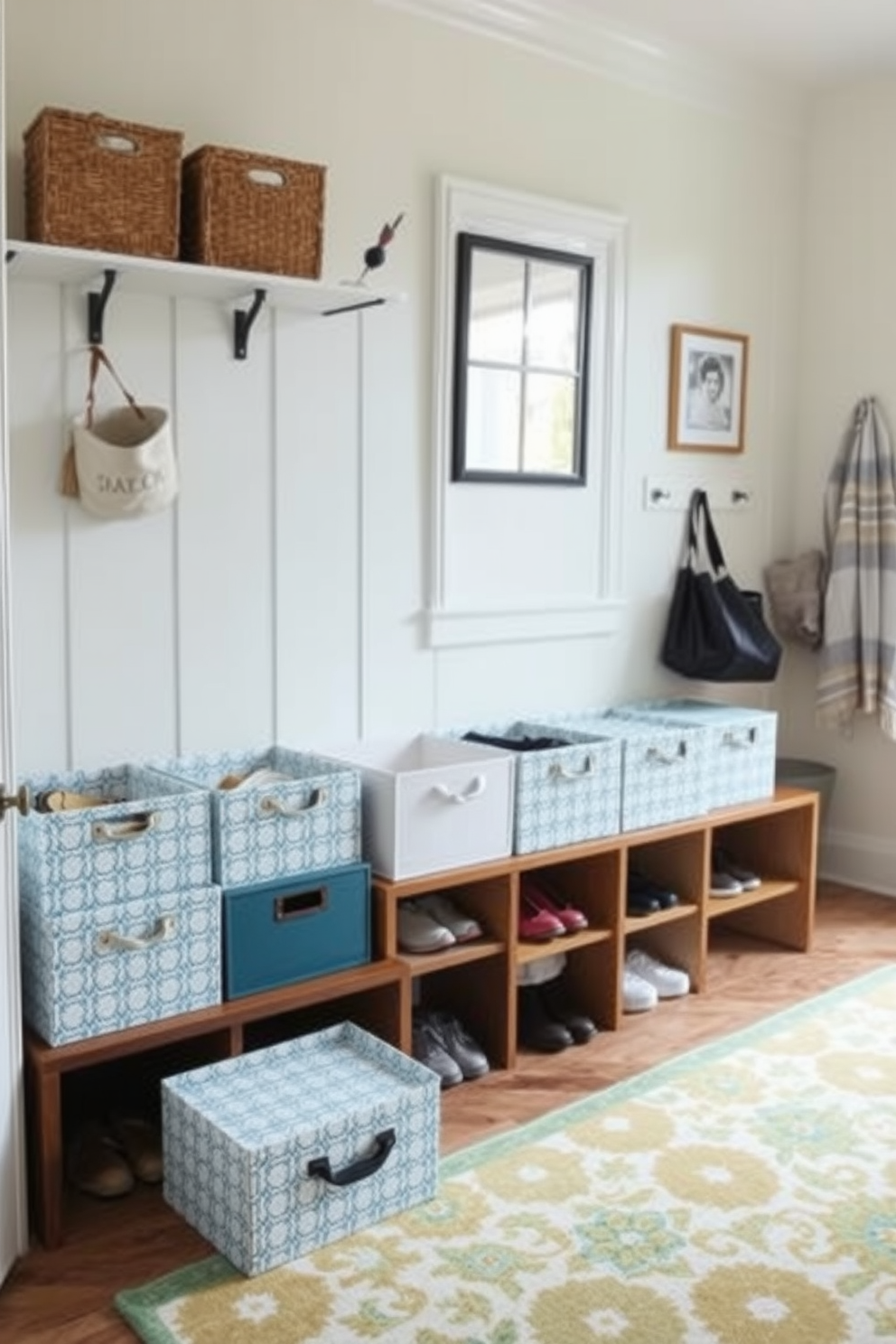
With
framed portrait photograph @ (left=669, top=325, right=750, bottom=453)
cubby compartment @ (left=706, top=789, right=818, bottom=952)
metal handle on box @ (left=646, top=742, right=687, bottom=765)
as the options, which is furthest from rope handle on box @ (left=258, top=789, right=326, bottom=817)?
framed portrait photograph @ (left=669, top=325, right=750, bottom=453)

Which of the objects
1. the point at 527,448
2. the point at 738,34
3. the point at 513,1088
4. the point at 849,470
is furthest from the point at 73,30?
the point at 849,470

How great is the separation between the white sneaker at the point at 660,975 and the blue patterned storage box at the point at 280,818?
3.31 ft

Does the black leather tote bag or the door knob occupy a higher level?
the black leather tote bag

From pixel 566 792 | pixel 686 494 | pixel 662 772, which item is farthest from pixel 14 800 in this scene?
pixel 686 494

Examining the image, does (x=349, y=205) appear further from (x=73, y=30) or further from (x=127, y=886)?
(x=127, y=886)

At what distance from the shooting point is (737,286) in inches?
159

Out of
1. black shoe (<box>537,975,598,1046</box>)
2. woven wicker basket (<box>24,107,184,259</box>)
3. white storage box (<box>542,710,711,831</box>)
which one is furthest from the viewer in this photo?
white storage box (<box>542,710,711,831</box>)

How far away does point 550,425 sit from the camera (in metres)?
3.55

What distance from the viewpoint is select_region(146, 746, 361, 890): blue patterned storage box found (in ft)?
8.20

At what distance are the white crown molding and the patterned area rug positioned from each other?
8.42 ft

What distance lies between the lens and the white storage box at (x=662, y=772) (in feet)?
10.5

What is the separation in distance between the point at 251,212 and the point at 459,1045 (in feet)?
5.95

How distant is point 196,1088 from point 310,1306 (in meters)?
0.45

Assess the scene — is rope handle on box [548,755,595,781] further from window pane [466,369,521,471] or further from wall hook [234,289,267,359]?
wall hook [234,289,267,359]
